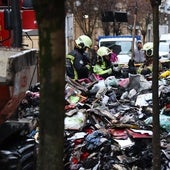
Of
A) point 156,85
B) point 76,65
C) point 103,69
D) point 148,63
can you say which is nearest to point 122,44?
Result: point 148,63

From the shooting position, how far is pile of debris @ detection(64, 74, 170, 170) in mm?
7477

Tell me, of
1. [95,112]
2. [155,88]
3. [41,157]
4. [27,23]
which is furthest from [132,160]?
[41,157]

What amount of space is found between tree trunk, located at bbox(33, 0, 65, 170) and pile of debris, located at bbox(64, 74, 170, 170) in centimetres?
418

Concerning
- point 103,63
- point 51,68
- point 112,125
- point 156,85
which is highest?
point 51,68

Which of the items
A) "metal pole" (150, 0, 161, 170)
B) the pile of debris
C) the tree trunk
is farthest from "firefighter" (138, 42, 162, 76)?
the tree trunk

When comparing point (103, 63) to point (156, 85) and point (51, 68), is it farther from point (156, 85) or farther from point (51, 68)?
point (51, 68)

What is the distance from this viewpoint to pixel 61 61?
10.3ft

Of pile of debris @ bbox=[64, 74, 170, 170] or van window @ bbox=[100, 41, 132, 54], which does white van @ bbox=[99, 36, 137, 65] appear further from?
pile of debris @ bbox=[64, 74, 170, 170]

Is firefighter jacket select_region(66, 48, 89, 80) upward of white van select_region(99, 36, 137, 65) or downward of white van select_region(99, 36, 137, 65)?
upward

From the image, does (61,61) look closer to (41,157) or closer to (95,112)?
(41,157)

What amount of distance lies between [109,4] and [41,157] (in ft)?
119

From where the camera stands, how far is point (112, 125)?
27.9ft

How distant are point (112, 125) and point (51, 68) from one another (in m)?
5.49

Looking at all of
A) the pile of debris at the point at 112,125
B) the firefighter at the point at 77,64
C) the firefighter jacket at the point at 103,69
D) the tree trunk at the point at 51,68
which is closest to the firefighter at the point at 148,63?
the firefighter jacket at the point at 103,69
